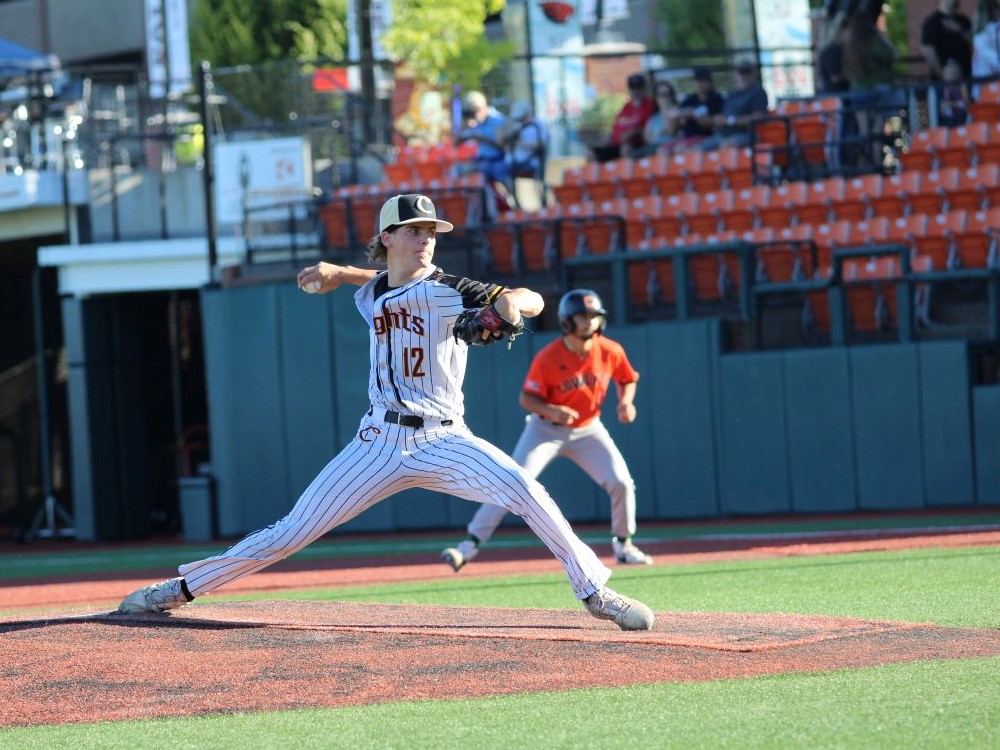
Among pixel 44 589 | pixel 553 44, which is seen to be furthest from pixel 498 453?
pixel 553 44

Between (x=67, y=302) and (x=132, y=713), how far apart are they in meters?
16.0

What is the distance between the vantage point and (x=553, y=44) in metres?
23.4

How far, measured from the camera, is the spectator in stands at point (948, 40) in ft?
60.7

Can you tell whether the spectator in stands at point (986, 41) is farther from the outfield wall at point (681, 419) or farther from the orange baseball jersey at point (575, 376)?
the orange baseball jersey at point (575, 376)

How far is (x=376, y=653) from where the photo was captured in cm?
662

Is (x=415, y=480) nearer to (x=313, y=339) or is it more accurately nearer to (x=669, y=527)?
(x=669, y=527)

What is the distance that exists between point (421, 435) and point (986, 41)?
1272cm

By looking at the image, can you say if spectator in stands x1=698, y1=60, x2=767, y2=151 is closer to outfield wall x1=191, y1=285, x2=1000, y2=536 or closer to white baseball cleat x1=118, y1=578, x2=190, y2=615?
outfield wall x1=191, y1=285, x2=1000, y2=536

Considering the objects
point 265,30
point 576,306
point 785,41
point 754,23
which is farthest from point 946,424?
point 265,30

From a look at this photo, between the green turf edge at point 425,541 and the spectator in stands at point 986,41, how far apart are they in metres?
5.51

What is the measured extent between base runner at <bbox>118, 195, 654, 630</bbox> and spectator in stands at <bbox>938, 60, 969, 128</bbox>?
1186 cm

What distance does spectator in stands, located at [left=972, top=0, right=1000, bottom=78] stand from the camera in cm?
1769

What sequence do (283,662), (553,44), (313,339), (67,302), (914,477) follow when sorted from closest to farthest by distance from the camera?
(283,662) < (914,477) < (313,339) < (67,302) < (553,44)

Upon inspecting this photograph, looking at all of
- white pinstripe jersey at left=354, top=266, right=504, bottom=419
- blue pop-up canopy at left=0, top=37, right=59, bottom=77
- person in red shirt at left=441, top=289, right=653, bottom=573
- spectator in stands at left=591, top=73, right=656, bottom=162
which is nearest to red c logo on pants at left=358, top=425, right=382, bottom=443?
white pinstripe jersey at left=354, top=266, right=504, bottom=419
